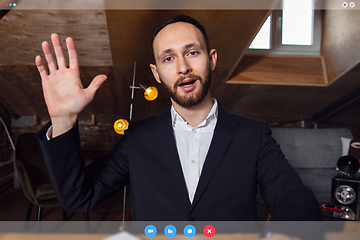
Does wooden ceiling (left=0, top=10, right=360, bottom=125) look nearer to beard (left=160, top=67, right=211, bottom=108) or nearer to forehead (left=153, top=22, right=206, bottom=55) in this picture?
forehead (left=153, top=22, right=206, bottom=55)

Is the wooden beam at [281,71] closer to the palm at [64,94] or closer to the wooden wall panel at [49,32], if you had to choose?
the wooden wall panel at [49,32]

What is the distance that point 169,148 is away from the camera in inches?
36.0

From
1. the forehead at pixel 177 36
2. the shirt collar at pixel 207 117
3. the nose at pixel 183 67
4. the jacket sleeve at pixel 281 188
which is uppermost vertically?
the forehead at pixel 177 36

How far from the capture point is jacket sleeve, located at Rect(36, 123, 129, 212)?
0.72 meters

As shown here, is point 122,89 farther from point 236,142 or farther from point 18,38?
point 236,142

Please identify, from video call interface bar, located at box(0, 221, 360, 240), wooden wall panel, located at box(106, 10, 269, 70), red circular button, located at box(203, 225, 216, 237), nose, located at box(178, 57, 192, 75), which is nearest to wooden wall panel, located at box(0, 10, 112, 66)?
wooden wall panel, located at box(106, 10, 269, 70)

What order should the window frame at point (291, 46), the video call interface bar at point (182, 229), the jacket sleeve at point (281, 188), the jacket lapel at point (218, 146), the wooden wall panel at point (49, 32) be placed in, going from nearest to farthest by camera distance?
the video call interface bar at point (182, 229)
the jacket sleeve at point (281, 188)
the jacket lapel at point (218, 146)
the wooden wall panel at point (49, 32)
the window frame at point (291, 46)

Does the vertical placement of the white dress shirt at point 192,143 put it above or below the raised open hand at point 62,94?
below

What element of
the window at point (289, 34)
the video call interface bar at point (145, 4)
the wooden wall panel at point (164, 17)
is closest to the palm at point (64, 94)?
the video call interface bar at point (145, 4)

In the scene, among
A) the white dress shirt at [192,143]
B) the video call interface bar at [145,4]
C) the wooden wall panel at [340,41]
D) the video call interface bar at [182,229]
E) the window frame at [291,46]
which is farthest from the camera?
the window frame at [291,46]

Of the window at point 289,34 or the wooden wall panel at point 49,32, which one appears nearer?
the wooden wall panel at point 49,32

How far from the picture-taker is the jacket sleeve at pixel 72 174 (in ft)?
2.37

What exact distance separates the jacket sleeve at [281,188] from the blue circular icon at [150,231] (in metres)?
0.36

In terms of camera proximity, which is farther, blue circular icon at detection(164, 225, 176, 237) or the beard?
the beard
